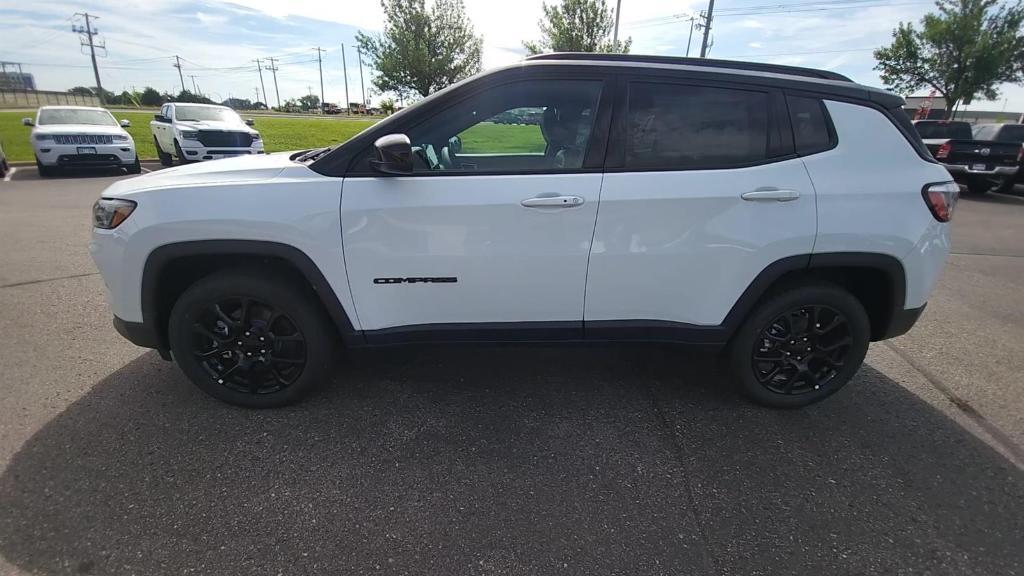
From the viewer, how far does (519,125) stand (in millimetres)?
2736

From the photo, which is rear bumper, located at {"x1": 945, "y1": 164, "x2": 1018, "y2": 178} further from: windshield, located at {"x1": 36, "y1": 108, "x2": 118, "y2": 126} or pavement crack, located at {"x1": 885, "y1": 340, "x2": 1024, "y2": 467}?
windshield, located at {"x1": 36, "y1": 108, "x2": 118, "y2": 126}

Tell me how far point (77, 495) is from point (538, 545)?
196 centimetres

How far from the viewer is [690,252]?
8.40 feet

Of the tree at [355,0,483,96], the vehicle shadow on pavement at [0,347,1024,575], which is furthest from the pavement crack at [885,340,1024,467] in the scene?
the tree at [355,0,483,96]

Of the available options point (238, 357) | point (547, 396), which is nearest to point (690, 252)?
point (547, 396)

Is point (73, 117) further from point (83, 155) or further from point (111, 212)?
point (111, 212)

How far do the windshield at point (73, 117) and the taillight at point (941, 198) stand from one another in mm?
15396

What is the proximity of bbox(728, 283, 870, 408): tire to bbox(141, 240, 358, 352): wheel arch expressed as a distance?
2.18 meters

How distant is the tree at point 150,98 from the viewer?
231ft

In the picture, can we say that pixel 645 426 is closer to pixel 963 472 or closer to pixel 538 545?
pixel 538 545

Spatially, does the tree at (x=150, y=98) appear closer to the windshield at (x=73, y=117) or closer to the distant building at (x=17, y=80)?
the distant building at (x=17, y=80)

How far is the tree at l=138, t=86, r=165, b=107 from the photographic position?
231 feet

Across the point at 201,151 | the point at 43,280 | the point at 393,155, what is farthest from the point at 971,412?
the point at 201,151

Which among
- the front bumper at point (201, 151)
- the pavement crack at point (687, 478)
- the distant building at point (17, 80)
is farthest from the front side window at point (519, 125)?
the distant building at point (17, 80)
